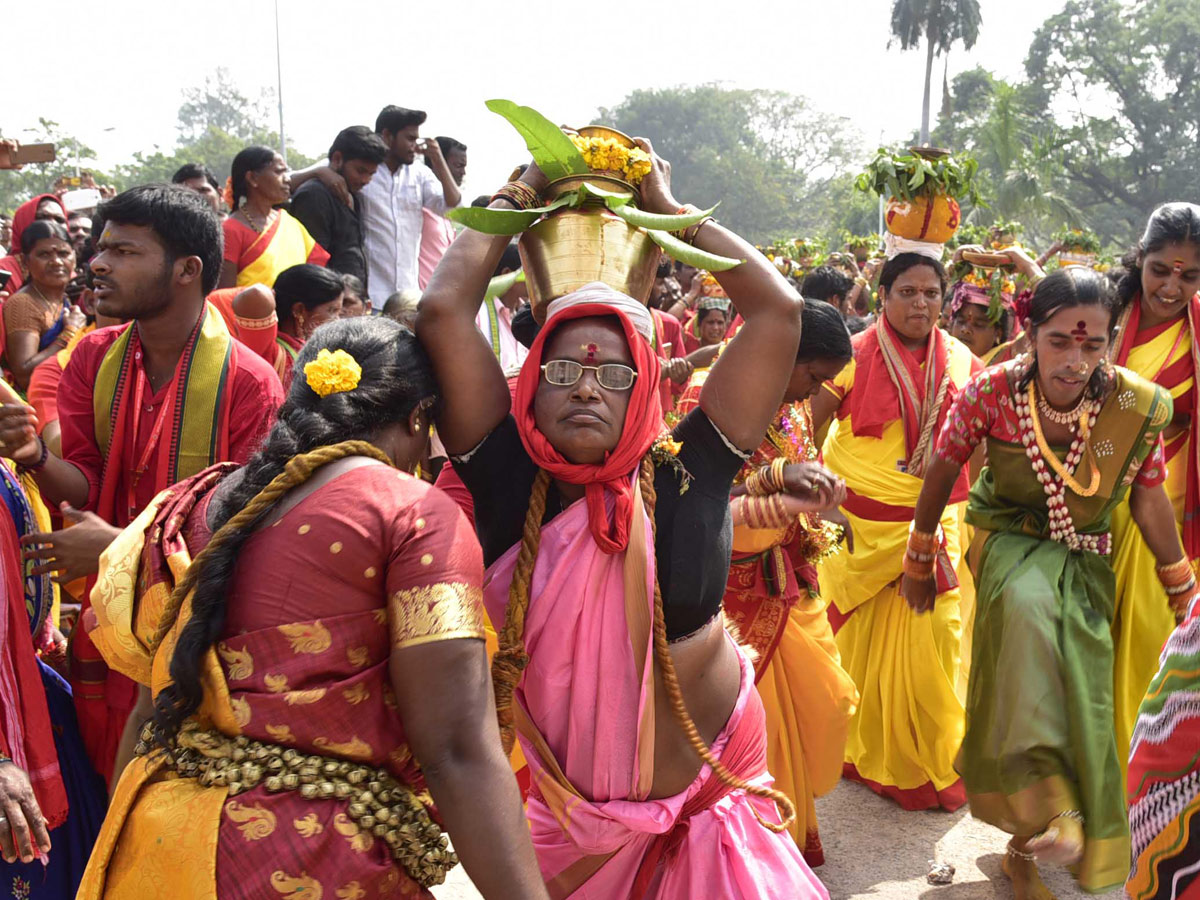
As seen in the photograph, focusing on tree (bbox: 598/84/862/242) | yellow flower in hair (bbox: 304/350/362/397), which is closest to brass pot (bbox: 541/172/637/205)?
yellow flower in hair (bbox: 304/350/362/397)

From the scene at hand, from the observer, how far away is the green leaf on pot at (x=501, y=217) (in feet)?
8.79

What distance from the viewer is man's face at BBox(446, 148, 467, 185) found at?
29.4 feet

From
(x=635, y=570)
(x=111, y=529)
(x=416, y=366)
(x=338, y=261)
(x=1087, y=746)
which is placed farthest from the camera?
(x=338, y=261)

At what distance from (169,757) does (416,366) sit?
3.02 feet

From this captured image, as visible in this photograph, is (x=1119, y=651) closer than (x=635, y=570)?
No

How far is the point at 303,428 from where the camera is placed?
221 centimetres

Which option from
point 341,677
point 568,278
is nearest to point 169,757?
point 341,677

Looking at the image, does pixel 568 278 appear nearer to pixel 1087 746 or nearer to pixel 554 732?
pixel 554 732

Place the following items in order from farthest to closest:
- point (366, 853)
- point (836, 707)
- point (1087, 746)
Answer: point (836, 707)
point (1087, 746)
point (366, 853)

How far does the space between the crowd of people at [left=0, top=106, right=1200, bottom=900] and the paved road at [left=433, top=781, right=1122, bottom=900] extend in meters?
0.15

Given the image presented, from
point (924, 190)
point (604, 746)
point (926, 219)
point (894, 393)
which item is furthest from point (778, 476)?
point (924, 190)

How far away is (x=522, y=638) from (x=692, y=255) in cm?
101

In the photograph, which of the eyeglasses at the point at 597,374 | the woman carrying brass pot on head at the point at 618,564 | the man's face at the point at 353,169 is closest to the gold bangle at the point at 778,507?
the woman carrying brass pot on head at the point at 618,564

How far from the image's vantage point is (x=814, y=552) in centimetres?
475
